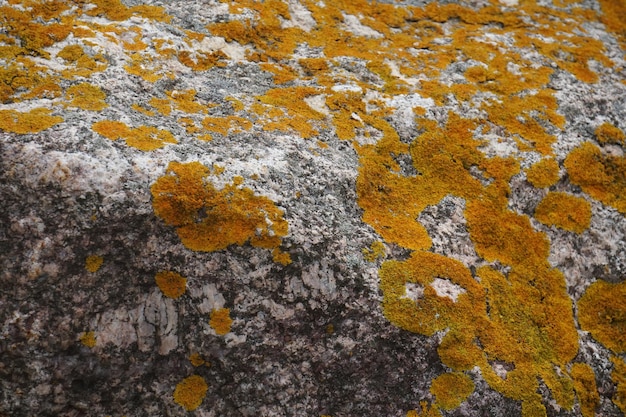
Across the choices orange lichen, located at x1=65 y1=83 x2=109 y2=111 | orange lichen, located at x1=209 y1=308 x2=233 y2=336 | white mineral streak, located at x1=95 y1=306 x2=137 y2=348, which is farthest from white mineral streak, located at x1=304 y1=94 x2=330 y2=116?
white mineral streak, located at x1=95 y1=306 x2=137 y2=348

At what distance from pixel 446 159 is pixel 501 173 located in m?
0.65

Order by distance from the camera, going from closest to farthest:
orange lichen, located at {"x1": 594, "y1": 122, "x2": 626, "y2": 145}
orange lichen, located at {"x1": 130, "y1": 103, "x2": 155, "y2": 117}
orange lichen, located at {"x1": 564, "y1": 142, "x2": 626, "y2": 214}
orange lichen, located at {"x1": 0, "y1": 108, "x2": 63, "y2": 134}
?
orange lichen, located at {"x1": 0, "y1": 108, "x2": 63, "y2": 134}
orange lichen, located at {"x1": 130, "y1": 103, "x2": 155, "y2": 117}
orange lichen, located at {"x1": 564, "y1": 142, "x2": 626, "y2": 214}
orange lichen, located at {"x1": 594, "y1": 122, "x2": 626, "y2": 145}

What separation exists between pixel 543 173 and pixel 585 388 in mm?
2339

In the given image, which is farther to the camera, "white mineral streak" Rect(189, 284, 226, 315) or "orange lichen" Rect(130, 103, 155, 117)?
"orange lichen" Rect(130, 103, 155, 117)

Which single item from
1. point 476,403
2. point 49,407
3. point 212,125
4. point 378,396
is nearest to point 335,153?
point 212,125

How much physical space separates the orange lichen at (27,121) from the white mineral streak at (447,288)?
3.72 metres

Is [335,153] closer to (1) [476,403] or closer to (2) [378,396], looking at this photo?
(2) [378,396]

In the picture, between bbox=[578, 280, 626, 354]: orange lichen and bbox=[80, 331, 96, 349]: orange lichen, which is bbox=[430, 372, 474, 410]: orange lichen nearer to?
bbox=[578, 280, 626, 354]: orange lichen

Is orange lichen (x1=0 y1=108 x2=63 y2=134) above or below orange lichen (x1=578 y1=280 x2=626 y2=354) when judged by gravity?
above

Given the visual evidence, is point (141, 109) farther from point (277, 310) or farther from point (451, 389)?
point (451, 389)

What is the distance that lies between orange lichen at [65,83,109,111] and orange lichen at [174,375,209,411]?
2625 millimetres

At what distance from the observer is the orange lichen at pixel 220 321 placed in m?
4.01

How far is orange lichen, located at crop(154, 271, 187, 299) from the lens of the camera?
4066 mm

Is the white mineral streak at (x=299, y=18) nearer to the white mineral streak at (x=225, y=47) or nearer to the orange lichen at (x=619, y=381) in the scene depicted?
the white mineral streak at (x=225, y=47)
